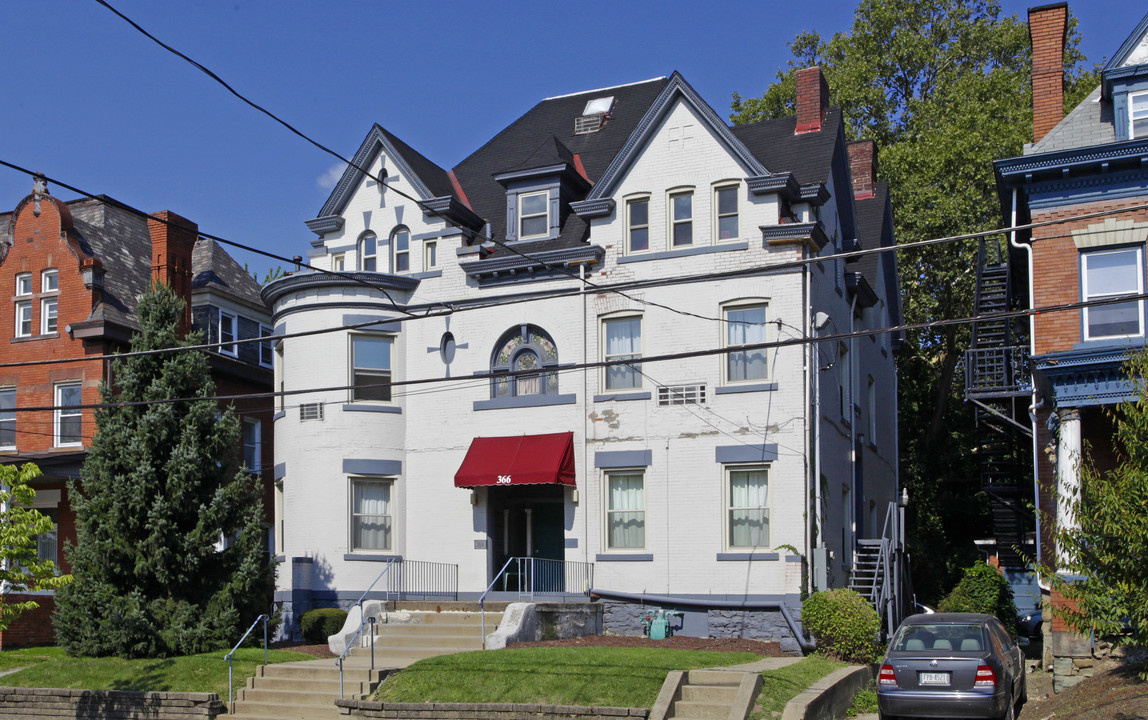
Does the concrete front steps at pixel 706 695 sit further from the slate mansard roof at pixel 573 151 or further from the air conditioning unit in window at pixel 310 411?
the air conditioning unit in window at pixel 310 411

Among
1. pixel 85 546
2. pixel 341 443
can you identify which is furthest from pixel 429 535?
pixel 85 546

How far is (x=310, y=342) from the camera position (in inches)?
1056

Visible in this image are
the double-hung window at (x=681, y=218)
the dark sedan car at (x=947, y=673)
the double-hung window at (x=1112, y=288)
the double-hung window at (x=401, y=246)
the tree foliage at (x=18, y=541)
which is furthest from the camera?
the double-hung window at (x=401, y=246)

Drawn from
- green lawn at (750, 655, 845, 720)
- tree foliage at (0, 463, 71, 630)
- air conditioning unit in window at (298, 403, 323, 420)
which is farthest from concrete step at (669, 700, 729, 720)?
air conditioning unit in window at (298, 403, 323, 420)

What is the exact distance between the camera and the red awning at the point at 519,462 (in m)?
24.6

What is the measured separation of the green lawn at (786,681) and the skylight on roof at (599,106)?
16.2 meters

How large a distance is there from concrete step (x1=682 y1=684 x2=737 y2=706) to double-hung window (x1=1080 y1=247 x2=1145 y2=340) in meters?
9.95

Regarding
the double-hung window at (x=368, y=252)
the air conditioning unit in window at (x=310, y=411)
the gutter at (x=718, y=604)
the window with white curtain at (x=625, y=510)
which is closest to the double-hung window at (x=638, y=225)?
the window with white curtain at (x=625, y=510)

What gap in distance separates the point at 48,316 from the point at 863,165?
75.8 feet

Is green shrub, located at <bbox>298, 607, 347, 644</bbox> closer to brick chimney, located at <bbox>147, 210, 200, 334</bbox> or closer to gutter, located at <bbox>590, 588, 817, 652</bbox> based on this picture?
gutter, located at <bbox>590, 588, 817, 652</bbox>

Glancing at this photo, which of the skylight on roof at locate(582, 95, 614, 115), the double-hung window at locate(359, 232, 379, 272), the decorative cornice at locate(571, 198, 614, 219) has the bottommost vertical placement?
the double-hung window at locate(359, 232, 379, 272)

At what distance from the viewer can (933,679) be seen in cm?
1559

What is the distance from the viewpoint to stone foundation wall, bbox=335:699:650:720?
1597 centimetres

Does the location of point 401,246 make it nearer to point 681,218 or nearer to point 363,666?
point 681,218
